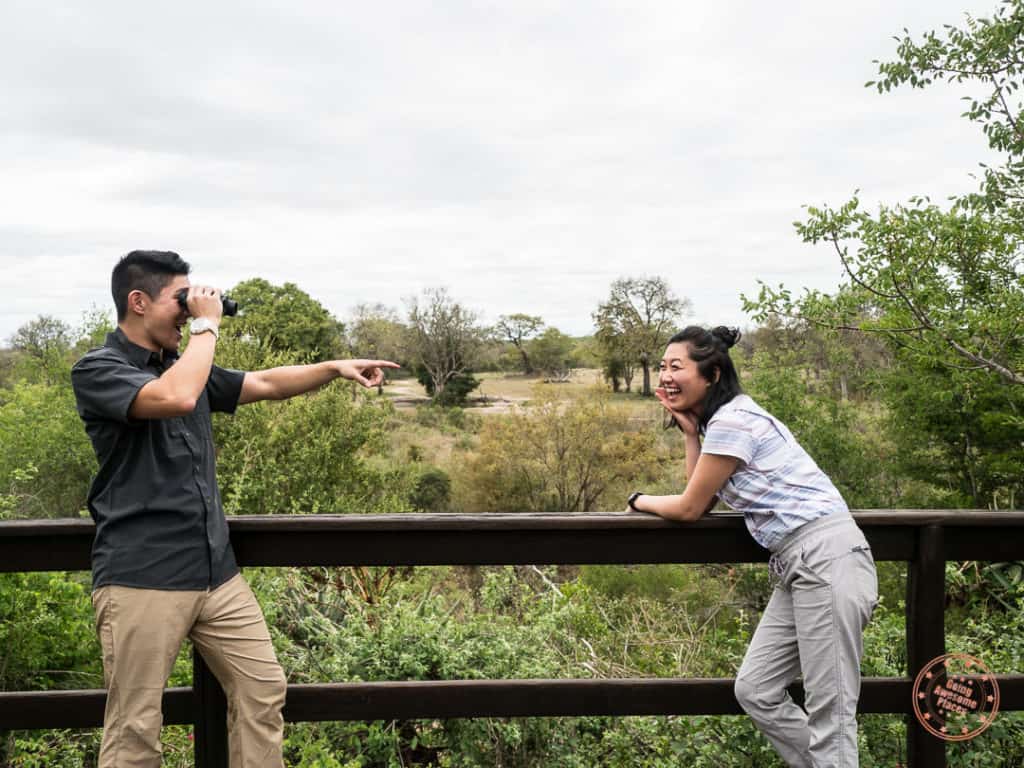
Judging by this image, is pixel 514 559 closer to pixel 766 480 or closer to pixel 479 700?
pixel 479 700

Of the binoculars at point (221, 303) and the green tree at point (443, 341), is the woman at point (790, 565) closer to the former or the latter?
the binoculars at point (221, 303)

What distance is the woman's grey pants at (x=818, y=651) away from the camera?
2.10m

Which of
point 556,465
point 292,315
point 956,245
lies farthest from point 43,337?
point 956,245

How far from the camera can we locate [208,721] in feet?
7.37

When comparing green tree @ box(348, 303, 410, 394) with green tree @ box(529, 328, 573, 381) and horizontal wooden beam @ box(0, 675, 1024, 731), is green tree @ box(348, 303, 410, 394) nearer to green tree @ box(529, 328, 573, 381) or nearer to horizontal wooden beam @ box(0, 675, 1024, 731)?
green tree @ box(529, 328, 573, 381)

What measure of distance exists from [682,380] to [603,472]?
27162 millimetres

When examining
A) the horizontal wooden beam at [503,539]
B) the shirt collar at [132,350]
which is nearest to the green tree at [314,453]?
the horizontal wooden beam at [503,539]

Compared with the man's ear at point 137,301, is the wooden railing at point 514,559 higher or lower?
lower

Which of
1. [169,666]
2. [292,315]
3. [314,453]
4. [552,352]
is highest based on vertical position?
[292,315]

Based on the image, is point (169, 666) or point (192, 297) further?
point (192, 297)

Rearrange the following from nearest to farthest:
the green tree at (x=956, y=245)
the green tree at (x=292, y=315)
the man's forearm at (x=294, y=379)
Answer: the man's forearm at (x=294, y=379) → the green tree at (x=956, y=245) → the green tree at (x=292, y=315)

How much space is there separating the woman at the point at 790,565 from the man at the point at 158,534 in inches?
45.0

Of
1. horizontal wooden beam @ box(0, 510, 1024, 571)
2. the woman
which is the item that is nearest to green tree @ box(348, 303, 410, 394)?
horizontal wooden beam @ box(0, 510, 1024, 571)

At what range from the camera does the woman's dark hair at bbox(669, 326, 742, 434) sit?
7.72 feet
